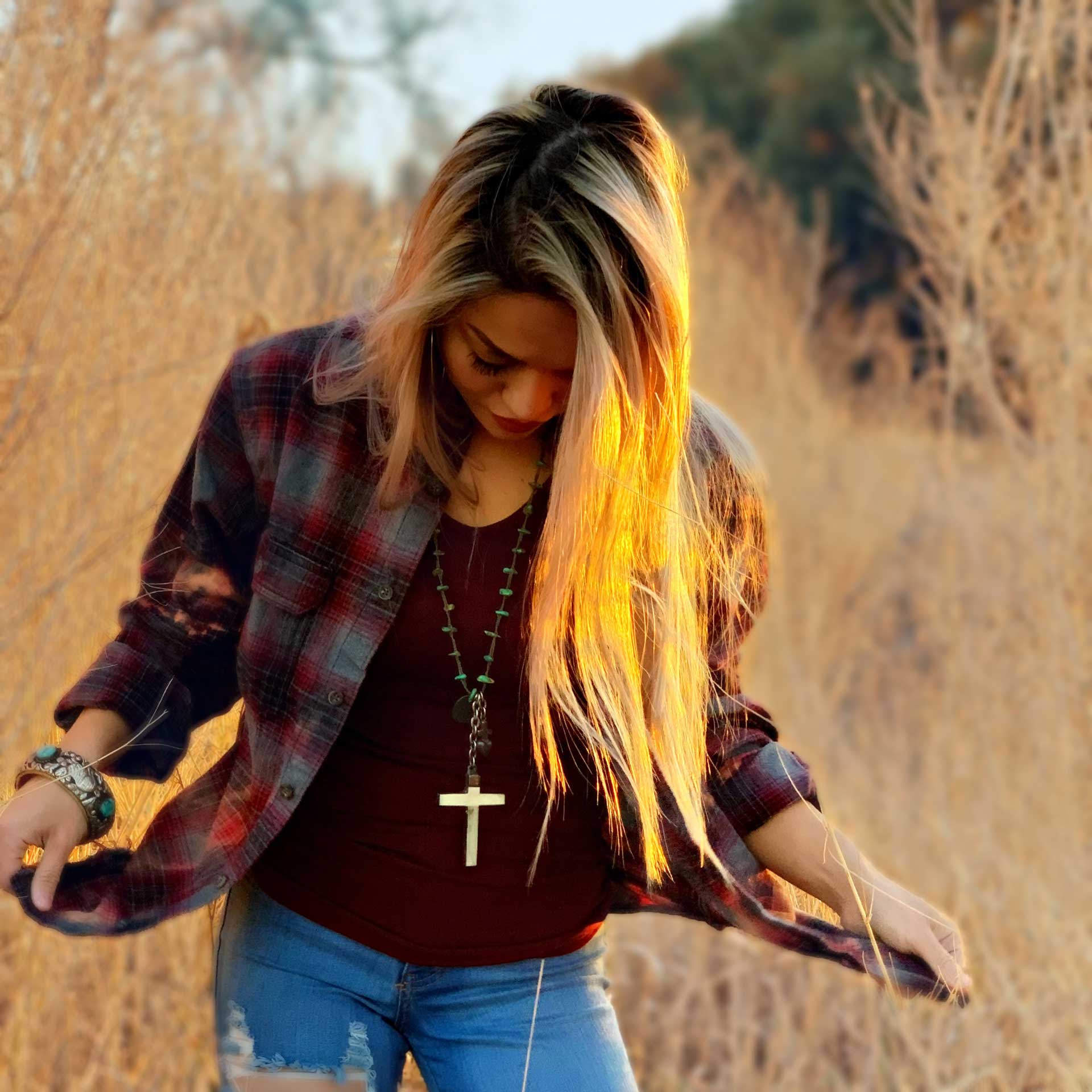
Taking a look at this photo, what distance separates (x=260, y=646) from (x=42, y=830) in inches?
11.6

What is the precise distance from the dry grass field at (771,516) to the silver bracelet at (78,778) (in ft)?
0.30

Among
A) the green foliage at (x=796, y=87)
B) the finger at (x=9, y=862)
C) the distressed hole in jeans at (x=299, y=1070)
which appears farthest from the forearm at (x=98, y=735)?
the green foliage at (x=796, y=87)

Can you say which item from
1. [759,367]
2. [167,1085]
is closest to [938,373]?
[167,1085]

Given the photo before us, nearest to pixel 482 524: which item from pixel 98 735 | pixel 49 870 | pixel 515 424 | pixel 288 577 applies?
pixel 515 424

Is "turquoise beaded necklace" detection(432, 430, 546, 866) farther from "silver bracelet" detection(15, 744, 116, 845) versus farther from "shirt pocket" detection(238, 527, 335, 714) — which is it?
"silver bracelet" detection(15, 744, 116, 845)

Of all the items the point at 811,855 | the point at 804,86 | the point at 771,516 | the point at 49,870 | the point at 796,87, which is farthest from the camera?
the point at 796,87

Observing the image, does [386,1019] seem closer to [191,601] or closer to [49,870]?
[49,870]

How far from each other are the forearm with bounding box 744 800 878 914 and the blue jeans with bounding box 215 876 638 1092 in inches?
11.1

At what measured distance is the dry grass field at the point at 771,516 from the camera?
232cm

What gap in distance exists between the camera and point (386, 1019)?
1552 millimetres

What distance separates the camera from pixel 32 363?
2248 millimetres

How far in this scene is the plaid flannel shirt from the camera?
5.07 feet

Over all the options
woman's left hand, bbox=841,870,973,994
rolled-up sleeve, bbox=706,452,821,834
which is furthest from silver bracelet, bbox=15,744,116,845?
woman's left hand, bbox=841,870,973,994

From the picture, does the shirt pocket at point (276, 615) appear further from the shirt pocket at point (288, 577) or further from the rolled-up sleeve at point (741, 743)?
the rolled-up sleeve at point (741, 743)
